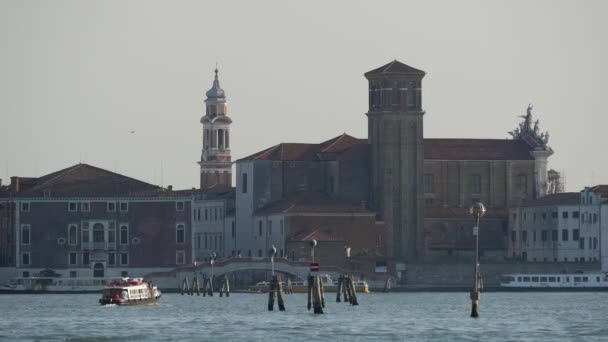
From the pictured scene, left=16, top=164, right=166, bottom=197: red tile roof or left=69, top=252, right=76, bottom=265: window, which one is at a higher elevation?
left=16, top=164, right=166, bottom=197: red tile roof

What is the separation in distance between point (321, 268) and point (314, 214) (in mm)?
6477

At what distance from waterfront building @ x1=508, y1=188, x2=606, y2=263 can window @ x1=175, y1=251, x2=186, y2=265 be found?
83.5 ft

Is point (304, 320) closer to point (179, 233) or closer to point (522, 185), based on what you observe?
point (179, 233)

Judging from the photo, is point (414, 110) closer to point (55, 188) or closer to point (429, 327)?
point (55, 188)

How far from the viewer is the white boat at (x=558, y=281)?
584ft

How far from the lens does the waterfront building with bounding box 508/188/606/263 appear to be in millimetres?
185375

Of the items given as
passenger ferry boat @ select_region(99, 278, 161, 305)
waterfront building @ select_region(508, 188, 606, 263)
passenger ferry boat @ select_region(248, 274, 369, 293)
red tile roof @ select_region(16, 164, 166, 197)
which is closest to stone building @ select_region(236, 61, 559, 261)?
waterfront building @ select_region(508, 188, 606, 263)

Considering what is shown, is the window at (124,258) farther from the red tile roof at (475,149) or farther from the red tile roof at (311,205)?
the red tile roof at (475,149)

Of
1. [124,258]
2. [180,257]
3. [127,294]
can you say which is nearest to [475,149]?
[180,257]

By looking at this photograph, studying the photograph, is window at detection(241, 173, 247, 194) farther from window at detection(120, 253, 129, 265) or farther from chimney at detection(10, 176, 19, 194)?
chimney at detection(10, 176, 19, 194)

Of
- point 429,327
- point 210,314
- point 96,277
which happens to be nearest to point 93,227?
point 96,277

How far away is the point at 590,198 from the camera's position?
187m

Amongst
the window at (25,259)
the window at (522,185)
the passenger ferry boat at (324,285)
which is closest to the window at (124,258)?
the window at (25,259)

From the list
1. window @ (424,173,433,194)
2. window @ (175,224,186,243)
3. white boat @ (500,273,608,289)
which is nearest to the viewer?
white boat @ (500,273,608,289)
